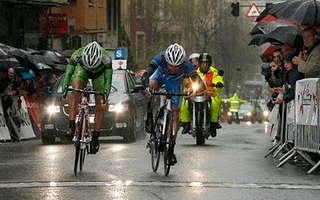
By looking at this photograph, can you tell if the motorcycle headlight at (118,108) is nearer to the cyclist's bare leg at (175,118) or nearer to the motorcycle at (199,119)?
the motorcycle at (199,119)

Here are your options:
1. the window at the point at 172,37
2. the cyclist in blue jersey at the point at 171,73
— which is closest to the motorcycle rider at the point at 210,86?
the cyclist in blue jersey at the point at 171,73

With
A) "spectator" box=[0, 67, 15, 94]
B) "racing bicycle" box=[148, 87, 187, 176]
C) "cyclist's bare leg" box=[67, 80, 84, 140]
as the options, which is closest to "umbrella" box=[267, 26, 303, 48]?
"racing bicycle" box=[148, 87, 187, 176]

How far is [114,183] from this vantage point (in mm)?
12828

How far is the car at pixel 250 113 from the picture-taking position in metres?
70.8

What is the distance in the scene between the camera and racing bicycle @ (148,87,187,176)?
14055 mm

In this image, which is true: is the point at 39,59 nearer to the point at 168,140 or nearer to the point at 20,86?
the point at 20,86

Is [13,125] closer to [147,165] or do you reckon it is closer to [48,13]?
[147,165]

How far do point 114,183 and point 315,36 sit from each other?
449 cm

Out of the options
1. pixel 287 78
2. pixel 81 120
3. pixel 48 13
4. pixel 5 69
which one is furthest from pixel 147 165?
pixel 48 13

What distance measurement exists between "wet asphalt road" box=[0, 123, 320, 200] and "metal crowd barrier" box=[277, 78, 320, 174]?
0.82 ft

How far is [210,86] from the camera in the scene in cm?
2183

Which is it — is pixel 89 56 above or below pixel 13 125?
above

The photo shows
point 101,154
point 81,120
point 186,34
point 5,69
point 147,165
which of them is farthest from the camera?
point 186,34

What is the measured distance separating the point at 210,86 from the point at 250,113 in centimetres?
4981
